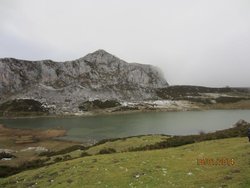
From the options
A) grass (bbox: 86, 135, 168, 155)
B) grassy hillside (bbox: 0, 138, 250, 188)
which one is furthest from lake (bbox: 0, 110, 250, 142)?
grassy hillside (bbox: 0, 138, 250, 188)

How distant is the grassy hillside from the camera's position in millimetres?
19984

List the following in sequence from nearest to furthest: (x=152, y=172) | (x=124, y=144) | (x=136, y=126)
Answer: (x=152, y=172) < (x=124, y=144) < (x=136, y=126)

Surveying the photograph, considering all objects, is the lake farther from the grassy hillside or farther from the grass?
the grassy hillside

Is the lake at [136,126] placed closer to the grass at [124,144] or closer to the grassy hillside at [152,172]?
the grass at [124,144]

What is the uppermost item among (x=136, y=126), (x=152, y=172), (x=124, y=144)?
(x=152, y=172)

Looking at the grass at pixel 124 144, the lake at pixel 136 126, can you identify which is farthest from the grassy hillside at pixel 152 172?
the lake at pixel 136 126

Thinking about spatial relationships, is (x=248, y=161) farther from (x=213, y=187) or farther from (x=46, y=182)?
(x=46, y=182)

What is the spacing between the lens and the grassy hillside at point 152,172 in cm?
1998

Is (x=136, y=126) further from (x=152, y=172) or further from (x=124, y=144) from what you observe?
(x=152, y=172)

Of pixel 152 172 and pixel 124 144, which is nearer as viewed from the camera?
pixel 152 172

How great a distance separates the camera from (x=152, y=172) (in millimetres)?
23328

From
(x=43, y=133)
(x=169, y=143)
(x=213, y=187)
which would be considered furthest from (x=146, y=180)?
(x=43, y=133)

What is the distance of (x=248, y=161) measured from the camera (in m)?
22.3

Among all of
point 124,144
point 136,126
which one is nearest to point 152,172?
point 124,144
